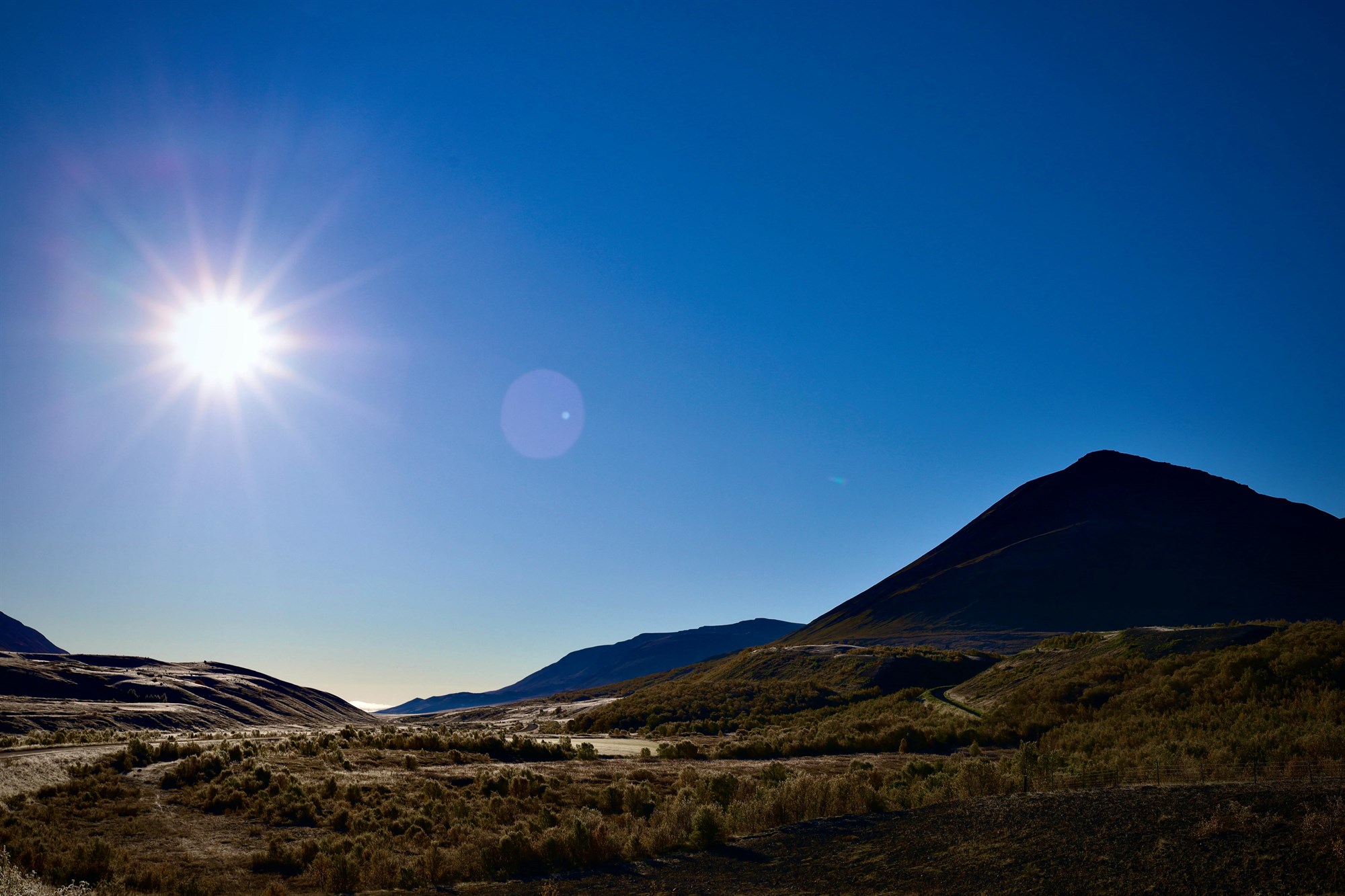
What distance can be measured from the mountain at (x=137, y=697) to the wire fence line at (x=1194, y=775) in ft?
208

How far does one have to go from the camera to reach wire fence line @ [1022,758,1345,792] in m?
11.9

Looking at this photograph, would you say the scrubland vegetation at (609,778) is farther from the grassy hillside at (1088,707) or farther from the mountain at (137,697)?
the mountain at (137,697)

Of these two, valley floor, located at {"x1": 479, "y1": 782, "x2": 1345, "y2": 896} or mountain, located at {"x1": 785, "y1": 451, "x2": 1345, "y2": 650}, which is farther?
mountain, located at {"x1": 785, "y1": 451, "x2": 1345, "y2": 650}

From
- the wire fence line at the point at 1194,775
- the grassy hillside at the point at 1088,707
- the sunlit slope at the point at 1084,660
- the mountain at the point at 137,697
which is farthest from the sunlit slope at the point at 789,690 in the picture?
the mountain at the point at 137,697

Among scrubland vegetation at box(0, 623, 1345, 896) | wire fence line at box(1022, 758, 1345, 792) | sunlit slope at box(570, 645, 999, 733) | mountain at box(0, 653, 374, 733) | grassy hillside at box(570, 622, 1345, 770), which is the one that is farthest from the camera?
mountain at box(0, 653, 374, 733)

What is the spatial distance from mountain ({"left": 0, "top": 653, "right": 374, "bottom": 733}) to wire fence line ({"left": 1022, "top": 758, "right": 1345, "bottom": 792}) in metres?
63.4

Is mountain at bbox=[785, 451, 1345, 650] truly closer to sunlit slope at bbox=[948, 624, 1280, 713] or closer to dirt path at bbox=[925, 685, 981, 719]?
dirt path at bbox=[925, 685, 981, 719]

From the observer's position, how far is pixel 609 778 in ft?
86.4

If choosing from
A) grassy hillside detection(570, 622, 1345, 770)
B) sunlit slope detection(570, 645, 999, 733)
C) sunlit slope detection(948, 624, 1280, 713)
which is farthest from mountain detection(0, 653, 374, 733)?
sunlit slope detection(948, 624, 1280, 713)

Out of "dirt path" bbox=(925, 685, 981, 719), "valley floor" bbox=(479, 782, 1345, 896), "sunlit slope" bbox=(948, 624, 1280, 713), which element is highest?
"sunlit slope" bbox=(948, 624, 1280, 713)

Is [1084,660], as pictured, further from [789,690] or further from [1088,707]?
[789,690]

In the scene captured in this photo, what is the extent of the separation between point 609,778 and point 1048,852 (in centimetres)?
1918

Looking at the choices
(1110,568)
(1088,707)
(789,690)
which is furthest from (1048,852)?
(1110,568)

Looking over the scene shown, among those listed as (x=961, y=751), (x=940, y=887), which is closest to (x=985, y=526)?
(x=961, y=751)
